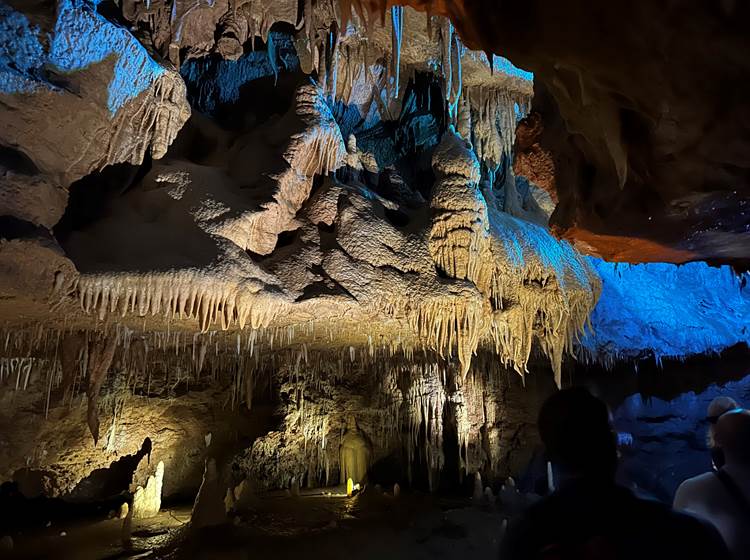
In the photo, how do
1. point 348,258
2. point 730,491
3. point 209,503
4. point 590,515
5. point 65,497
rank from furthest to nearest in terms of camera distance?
point 65,497, point 209,503, point 348,258, point 730,491, point 590,515

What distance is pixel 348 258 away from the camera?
6824 mm

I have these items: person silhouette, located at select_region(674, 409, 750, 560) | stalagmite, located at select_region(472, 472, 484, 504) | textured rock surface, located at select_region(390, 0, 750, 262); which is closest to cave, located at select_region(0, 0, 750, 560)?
textured rock surface, located at select_region(390, 0, 750, 262)

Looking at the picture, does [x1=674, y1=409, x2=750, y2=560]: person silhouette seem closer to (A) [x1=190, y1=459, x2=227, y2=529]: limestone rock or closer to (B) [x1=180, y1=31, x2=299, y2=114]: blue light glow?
(A) [x1=190, y1=459, x2=227, y2=529]: limestone rock

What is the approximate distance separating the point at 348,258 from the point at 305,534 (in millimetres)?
4121

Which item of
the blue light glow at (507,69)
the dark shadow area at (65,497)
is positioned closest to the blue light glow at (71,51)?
the blue light glow at (507,69)

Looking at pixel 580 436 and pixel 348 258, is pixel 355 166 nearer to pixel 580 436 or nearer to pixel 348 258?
pixel 348 258

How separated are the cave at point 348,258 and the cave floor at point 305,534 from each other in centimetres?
6

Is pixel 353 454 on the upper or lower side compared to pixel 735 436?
lower

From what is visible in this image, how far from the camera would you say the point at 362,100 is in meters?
9.95

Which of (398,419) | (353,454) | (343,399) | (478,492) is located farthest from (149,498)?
(478,492)

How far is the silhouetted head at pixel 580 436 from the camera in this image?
1416mm

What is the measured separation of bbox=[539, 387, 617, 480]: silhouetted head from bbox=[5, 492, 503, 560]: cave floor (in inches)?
247

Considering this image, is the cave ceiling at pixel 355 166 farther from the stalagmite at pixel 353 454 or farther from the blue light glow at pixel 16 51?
the stalagmite at pixel 353 454

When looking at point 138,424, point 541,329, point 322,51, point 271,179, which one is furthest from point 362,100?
point 138,424
